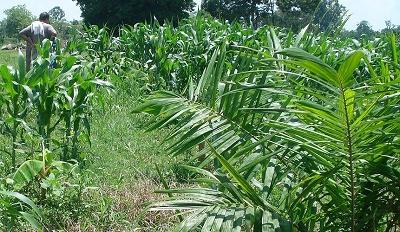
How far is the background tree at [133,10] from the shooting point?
140ft

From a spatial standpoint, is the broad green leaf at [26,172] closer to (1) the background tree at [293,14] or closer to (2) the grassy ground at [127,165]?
(2) the grassy ground at [127,165]

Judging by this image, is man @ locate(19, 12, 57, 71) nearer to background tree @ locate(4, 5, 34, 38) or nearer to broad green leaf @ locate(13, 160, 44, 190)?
broad green leaf @ locate(13, 160, 44, 190)

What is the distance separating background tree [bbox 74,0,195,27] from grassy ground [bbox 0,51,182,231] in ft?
115

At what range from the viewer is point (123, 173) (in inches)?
192

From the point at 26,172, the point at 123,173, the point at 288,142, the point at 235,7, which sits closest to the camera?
the point at 288,142

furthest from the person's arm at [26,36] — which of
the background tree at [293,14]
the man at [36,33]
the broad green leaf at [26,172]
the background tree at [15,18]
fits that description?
the background tree at [15,18]

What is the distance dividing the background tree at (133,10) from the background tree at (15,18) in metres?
23.1

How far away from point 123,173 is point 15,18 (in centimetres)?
6667

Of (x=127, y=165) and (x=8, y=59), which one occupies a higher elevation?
(x=127, y=165)

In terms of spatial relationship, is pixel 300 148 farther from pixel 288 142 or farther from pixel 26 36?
pixel 26 36

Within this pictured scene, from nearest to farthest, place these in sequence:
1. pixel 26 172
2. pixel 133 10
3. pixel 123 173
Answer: pixel 26 172
pixel 123 173
pixel 133 10

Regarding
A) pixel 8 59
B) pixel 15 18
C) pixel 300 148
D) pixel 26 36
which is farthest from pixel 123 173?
pixel 15 18

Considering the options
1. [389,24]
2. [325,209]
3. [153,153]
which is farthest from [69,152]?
[325,209]

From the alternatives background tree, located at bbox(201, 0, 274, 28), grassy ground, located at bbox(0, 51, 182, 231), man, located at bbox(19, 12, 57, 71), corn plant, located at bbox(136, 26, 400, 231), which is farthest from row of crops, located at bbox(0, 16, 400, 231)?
background tree, located at bbox(201, 0, 274, 28)
